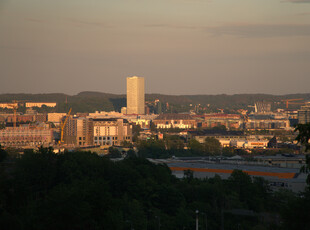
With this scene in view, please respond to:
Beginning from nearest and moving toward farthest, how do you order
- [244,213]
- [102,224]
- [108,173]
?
[102,224] → [244,213] → [108,173]

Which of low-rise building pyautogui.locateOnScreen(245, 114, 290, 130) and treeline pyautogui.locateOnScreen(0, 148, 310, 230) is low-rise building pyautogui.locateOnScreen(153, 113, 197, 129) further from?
treeline pyautogui.locateOnScreen(0, 148, 310, 230)

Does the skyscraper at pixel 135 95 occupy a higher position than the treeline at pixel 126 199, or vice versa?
the skyscraper at pixel 135 95

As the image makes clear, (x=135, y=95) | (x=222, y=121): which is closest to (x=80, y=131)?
(x=222, y=121)

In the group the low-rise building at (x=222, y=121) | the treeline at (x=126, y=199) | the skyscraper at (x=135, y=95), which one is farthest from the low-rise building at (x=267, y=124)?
the treeline at (x=126, y=199)

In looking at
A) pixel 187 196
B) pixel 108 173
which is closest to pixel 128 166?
pixel 108 173

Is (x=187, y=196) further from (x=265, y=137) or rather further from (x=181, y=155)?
(x=265, y=137)

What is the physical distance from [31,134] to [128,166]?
230ft

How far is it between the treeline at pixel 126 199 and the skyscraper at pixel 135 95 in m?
151

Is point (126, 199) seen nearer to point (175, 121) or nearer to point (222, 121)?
point (175, 121)

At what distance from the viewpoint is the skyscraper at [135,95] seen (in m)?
196

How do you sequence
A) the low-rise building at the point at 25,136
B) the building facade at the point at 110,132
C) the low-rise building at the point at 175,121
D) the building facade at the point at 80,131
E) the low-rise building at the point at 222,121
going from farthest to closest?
the low-rise building at the point at 222,121 → the low-rise building at the point at 175,121 → the building facade at the point at 110,132 → the building facade at the point at 80,131 → the low-rise building at the point at 25,136

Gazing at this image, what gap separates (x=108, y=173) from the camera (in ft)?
124

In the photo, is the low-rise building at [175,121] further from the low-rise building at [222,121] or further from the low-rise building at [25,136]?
the low-rise building at [25,136]

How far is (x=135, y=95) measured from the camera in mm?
197500
